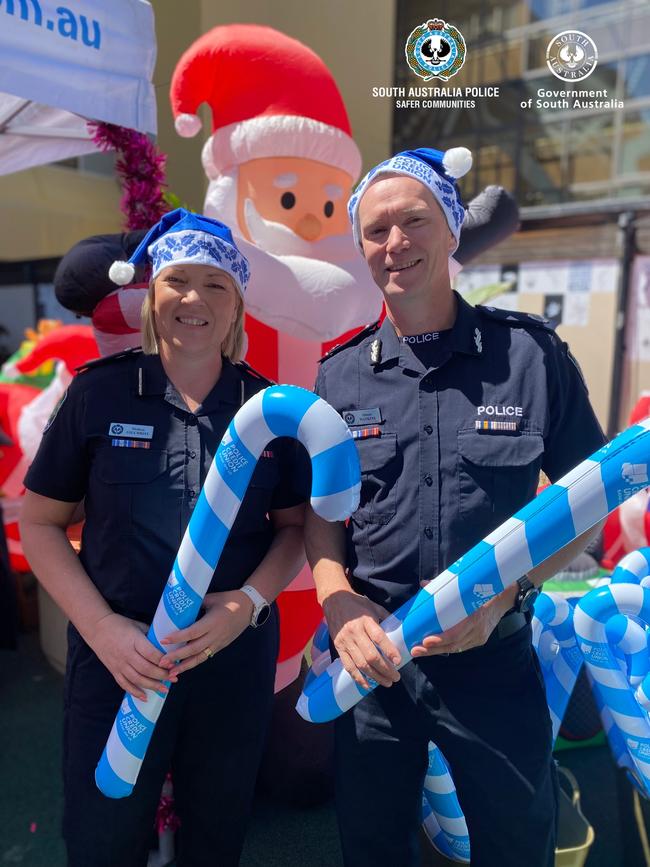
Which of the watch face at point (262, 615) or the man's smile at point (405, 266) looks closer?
the man's smile at point (405, 266)

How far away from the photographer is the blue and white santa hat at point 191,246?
1.39 m

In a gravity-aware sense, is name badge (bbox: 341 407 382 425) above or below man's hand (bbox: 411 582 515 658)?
above

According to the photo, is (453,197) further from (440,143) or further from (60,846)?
(440,143)

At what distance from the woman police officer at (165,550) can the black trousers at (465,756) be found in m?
0.27

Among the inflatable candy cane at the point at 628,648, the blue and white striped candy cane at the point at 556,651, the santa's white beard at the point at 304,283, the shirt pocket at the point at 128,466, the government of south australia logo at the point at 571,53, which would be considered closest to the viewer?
the shirt pocket at the point at 128,466

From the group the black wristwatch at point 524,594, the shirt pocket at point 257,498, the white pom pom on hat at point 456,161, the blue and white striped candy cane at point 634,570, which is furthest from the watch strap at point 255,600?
the blue and white striped candy cane at point 634,570

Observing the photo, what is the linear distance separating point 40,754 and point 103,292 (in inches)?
75.3

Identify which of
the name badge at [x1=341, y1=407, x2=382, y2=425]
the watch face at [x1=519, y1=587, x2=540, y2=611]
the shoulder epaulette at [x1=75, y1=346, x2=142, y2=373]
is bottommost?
the watch face at [x1=519, y1=587, x2=540, y2=611]

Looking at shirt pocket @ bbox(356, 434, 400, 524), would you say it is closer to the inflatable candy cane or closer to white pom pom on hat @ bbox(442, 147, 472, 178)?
white pom pom on hat @ bbox(442, 147, 472, 178)

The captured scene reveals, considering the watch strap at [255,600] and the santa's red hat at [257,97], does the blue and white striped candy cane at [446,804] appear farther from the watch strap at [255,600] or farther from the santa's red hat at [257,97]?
the santa's red hat at [257,97]

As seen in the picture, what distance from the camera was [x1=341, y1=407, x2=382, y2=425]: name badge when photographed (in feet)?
4.40

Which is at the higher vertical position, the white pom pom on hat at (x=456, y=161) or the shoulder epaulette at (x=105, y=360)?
the white pom pom on hat at (x=456, y=161)

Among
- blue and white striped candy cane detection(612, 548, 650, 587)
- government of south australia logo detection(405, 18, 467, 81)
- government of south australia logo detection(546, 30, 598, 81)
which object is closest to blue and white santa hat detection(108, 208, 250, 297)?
blue and white striped candy cane detection(612, 548, 650, 587)

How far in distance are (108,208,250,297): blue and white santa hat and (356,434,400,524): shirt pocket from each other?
499 millimetres
